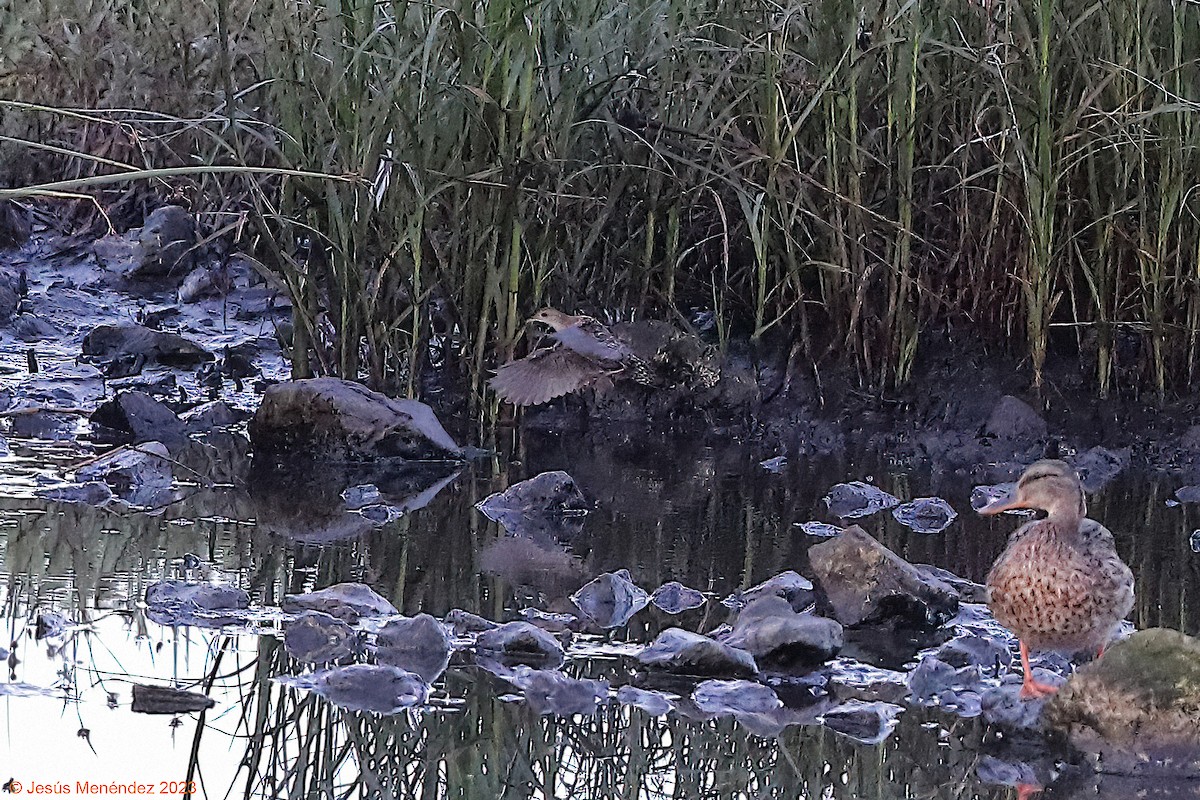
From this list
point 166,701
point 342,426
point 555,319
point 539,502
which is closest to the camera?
point 166,701

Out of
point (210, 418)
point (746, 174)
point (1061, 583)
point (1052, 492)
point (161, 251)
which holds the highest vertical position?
point (746, 174)

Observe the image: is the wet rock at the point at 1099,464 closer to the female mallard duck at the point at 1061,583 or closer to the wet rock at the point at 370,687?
the female mallard duck at the point at 1061,583

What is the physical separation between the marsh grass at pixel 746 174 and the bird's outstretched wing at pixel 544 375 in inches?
7.4

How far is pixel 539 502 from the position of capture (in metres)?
4.43

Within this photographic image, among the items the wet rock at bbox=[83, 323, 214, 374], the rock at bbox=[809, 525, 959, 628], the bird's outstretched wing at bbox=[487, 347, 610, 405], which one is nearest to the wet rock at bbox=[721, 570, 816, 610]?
the rock at bbox=[809, 525, 959, 628]

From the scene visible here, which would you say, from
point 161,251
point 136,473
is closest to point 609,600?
point 136,473

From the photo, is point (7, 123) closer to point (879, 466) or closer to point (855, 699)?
point (879, 466)

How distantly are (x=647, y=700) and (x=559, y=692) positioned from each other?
0.46 feet

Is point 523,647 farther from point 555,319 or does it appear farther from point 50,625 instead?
point 555,319

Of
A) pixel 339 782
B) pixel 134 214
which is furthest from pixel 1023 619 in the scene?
pixel 134 214

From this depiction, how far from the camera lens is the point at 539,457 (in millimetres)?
5082

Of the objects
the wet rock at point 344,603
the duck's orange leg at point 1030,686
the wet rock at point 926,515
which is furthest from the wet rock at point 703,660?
the wet rock at point 926,515

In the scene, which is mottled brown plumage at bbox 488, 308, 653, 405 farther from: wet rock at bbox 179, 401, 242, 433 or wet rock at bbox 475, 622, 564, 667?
wet rock at bbox 475, 622, 564, 667

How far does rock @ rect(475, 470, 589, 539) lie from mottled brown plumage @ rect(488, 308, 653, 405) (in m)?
0.47
